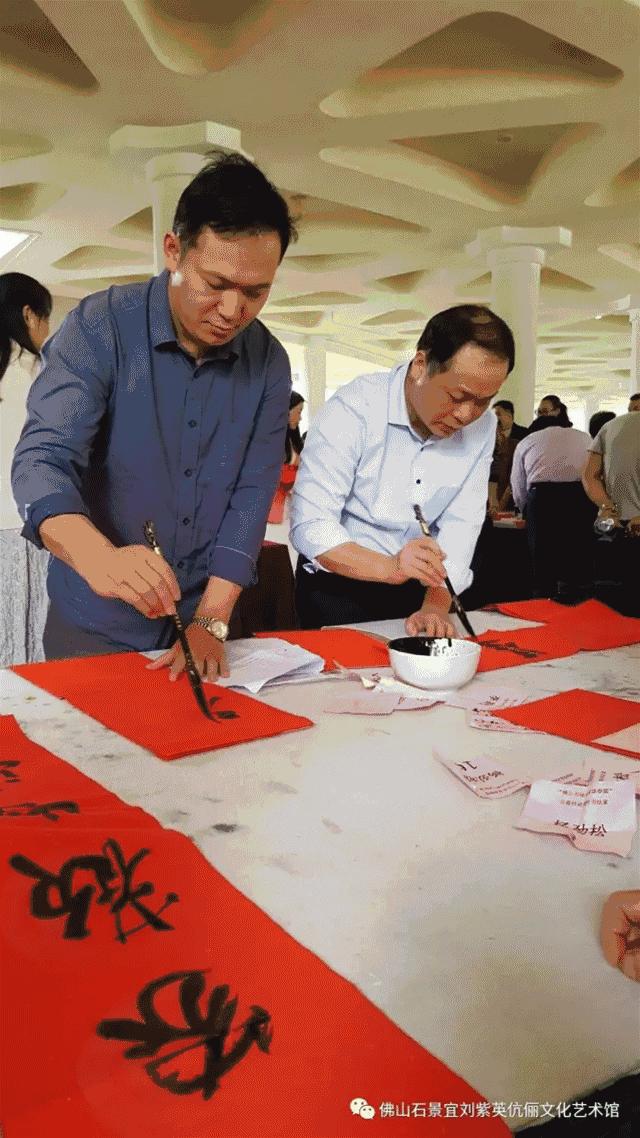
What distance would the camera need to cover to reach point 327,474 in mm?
1956

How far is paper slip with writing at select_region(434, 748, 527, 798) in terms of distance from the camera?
93 cm

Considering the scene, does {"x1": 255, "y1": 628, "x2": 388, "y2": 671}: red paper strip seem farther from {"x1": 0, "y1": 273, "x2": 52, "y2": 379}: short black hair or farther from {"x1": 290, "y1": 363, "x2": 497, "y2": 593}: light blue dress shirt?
{"x1": 0, "y1": 273, "x2": 52, "y2": 379}: short black hair

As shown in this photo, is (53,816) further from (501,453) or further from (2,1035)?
(501,453)

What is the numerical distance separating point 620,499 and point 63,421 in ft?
10.1

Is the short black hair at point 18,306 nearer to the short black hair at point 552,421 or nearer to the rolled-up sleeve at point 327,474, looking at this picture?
the rolled-up sleeve at point 327,474

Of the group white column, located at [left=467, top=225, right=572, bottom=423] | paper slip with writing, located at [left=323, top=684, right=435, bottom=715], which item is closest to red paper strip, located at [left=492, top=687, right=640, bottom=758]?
paper slip with writing, located at [left=323, top=684, right=435, bottom=715]

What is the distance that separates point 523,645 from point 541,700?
0.38 metres

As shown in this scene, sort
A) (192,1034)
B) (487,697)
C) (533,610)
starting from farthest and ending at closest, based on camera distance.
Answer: (533,610) → (487,697) → (192,1034)

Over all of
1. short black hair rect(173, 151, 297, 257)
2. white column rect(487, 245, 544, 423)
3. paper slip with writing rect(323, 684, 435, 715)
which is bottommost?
paper slip with writing rect(323, 684, 435, 715)

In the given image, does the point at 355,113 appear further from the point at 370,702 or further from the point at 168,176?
the point at 370,702

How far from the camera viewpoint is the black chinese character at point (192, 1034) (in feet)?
1.68

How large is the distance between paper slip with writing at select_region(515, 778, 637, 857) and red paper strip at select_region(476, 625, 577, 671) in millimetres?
550

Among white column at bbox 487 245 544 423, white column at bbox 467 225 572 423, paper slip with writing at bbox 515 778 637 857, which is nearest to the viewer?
paper slip with writing at bbox 515 778 637 857

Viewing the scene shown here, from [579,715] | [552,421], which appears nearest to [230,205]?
[579,715]
